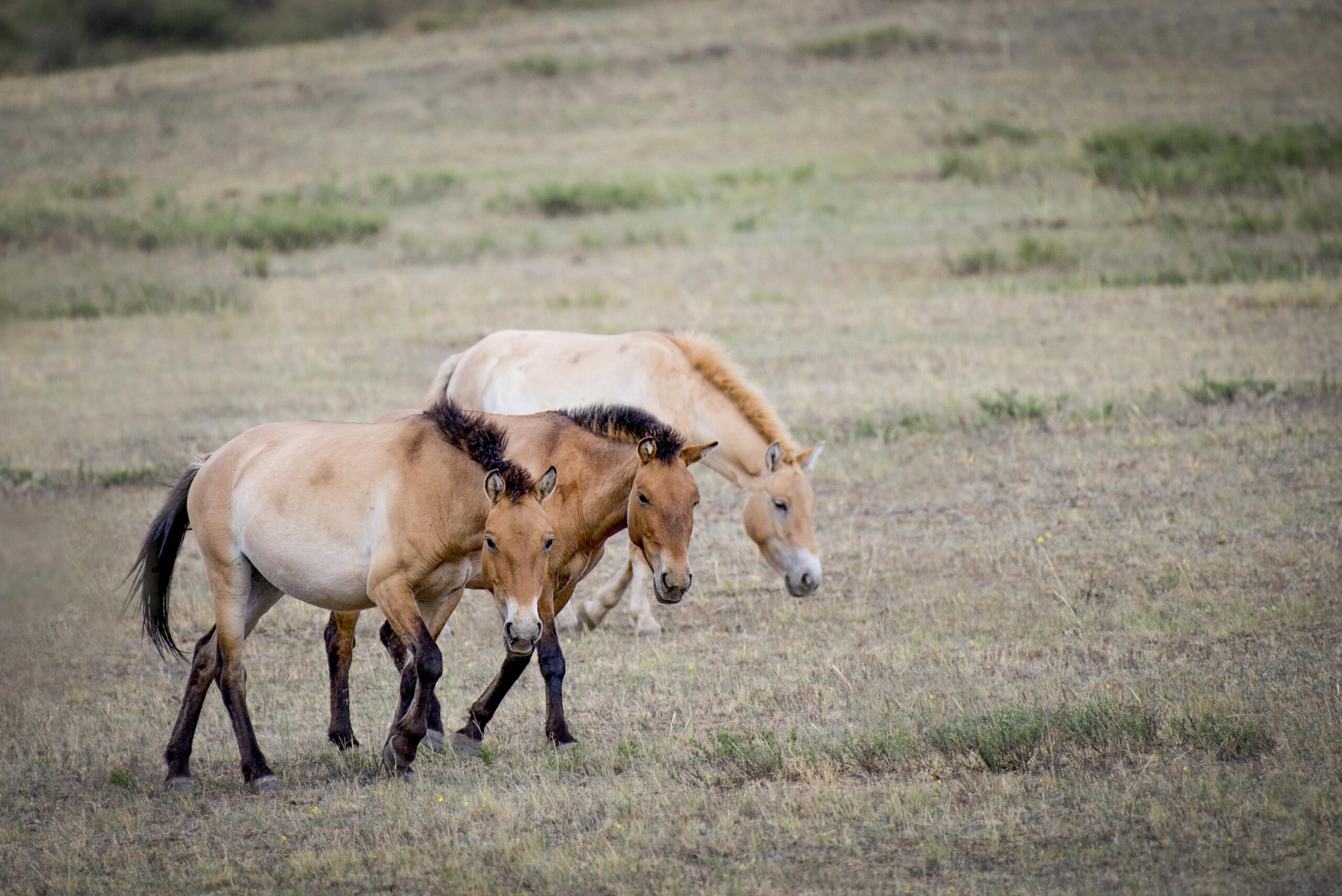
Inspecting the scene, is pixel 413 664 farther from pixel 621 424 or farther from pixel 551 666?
pixel 621 424

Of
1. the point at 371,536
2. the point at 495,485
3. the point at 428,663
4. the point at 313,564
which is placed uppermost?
A: the point at 495,485

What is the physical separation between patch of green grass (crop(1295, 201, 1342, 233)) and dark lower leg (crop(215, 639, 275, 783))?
60.0 feet

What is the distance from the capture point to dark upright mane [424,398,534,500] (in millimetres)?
6039

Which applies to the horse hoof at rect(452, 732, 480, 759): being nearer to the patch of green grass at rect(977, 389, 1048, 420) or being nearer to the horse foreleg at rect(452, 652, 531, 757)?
the horse foreleg at rect(452, 652, 531, 757)

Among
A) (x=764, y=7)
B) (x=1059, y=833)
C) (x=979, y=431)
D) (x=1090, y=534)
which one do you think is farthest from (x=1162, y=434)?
(x=764, y=7)

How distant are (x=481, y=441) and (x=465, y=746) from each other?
1527 mm

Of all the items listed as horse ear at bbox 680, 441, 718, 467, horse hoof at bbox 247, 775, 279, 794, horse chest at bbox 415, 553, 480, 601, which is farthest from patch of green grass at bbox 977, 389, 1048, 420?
horse hoof at bbox 247, 775, 279, 794

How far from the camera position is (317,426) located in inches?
274

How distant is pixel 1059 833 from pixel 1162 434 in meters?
7.56

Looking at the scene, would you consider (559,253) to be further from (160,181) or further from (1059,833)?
(1059,833)

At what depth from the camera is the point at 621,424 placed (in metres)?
6.93

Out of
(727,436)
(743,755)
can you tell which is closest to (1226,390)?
(727,436)

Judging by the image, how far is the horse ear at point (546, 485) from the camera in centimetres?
611

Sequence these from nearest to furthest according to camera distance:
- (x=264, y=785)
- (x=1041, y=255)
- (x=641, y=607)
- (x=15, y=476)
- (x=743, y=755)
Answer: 1. (x=743, y=755)
2. (x=264, y=785)
3. (x=641, y=607)
4. (x=15, y=476)
5. (x=1041, y=255)
